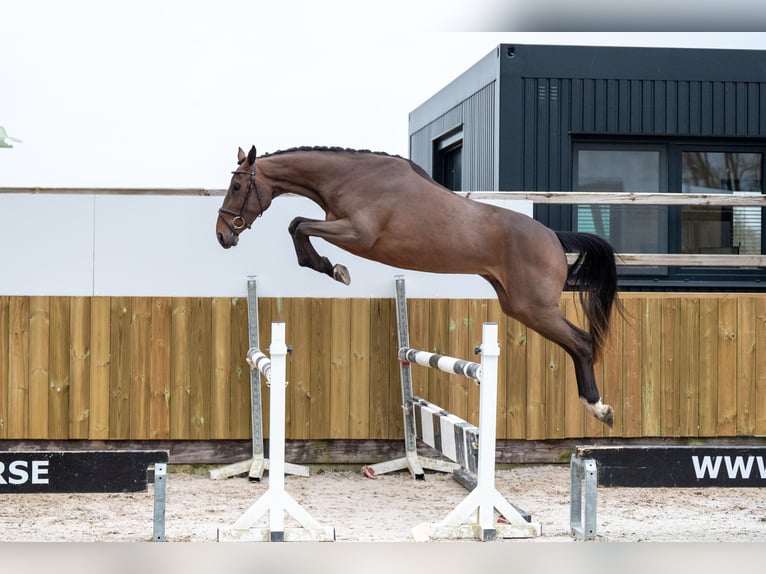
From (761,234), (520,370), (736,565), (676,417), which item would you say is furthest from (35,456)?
(761,234)

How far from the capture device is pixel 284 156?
338cm

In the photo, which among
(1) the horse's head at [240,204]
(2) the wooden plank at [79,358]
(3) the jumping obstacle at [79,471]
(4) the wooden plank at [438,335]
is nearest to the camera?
(3) the jumping obstacle at [79,471]

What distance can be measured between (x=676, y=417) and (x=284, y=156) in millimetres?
4463

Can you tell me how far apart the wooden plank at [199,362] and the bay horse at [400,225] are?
3.22 metres

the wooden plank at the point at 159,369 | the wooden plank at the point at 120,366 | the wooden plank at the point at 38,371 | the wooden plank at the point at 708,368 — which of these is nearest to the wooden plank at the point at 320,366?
the wooden plank at the point at 159,369

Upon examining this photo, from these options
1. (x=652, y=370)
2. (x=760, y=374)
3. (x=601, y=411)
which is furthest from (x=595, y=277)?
(x=760, y=374)

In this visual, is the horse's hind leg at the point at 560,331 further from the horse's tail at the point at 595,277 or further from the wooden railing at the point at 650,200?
the wooden railing at the point at 650,200

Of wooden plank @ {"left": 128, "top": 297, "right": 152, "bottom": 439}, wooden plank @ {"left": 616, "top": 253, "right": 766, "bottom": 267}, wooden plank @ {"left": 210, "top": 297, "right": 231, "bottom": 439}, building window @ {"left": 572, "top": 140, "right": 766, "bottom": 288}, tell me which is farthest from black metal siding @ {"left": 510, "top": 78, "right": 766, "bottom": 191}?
wooden plank @ {"left": 128, "top": 297, "right": 152, "bottom": 439}

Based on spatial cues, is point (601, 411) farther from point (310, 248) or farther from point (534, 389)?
point (534, 389)

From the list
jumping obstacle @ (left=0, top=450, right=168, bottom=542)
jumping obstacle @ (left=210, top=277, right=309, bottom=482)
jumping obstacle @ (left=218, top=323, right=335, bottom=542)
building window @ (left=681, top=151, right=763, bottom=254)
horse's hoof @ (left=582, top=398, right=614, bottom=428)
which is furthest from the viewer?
building window @ (left=681, top=151, right=763, bottom=254)

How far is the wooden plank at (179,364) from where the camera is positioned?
6.44 meters

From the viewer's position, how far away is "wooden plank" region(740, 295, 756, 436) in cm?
682

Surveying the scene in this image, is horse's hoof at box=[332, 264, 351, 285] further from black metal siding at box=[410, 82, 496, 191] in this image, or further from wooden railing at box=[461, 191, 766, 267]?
black metal siding at box=[410, 82, 496, 191]

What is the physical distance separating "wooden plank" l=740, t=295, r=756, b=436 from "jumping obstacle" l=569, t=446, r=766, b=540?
9.41 feet
